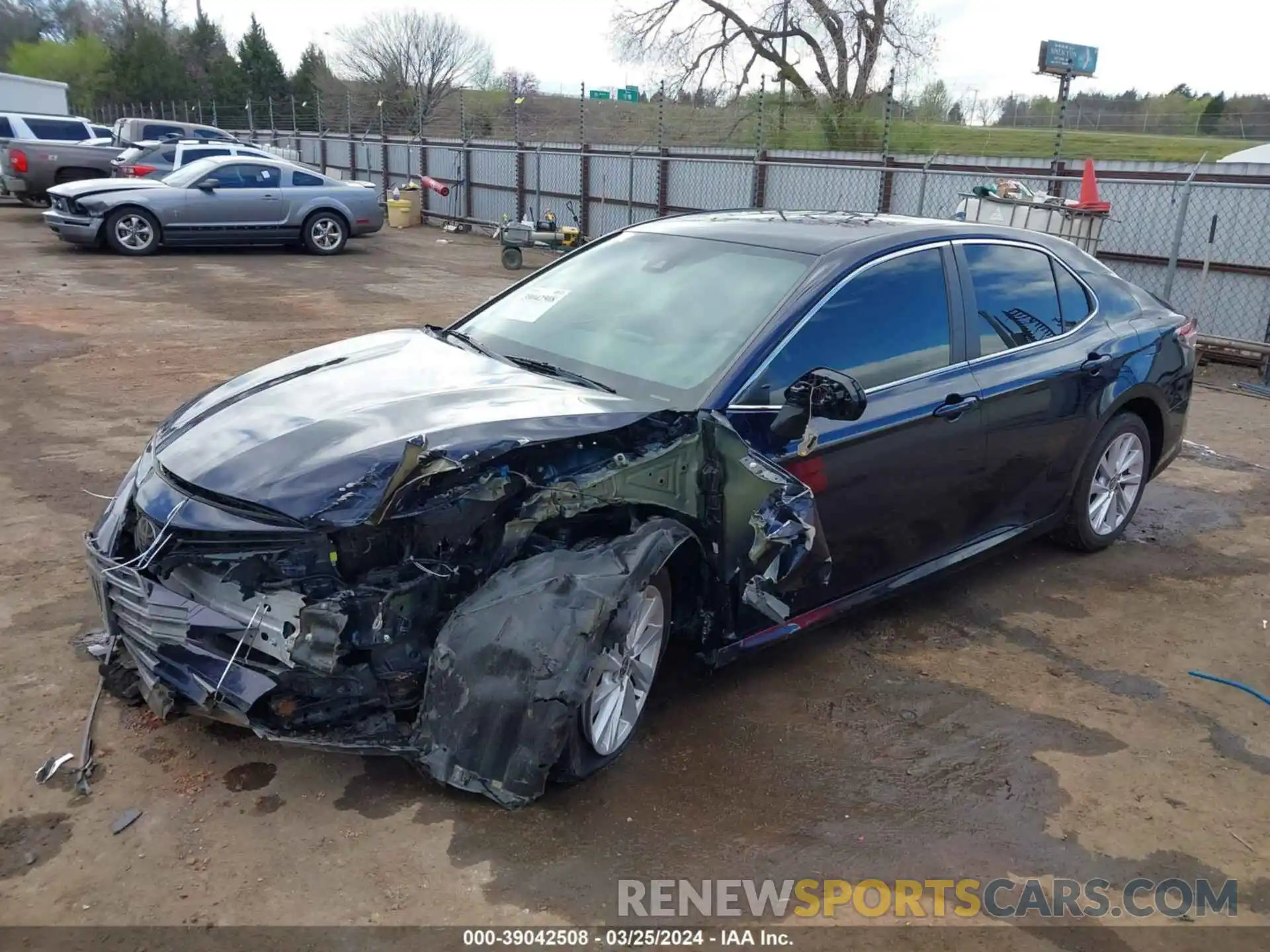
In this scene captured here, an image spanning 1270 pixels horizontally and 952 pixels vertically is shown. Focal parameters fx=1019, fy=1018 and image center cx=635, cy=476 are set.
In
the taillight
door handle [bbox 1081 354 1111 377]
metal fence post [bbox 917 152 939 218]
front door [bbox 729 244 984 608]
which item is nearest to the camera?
front door [bbox 729 244 984 608]

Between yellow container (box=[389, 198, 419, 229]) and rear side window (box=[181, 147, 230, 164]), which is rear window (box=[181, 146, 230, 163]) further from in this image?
yellow container (box=[389, 198, 419, 229])

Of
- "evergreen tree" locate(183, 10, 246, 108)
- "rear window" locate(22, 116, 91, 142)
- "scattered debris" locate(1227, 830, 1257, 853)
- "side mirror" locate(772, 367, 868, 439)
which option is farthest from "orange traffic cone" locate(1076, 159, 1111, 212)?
"evergreen tree" locate(183, 10, 246, 108)

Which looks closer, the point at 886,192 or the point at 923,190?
the point at 923,190

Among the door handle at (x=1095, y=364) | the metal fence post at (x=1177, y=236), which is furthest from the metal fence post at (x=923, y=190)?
the door handle at (x=1095, y=364)

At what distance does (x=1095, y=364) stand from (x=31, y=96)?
119 feet

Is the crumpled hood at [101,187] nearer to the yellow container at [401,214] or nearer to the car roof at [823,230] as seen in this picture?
the yellow container at [401,214]

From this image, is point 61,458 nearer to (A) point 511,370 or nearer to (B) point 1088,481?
(A) point 511,370

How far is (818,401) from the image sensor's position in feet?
11.1

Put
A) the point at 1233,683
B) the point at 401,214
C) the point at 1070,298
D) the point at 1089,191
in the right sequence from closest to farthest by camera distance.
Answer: the point at 1233,683
the point at 1070,298
the point at 1089,191
the point at 401,214

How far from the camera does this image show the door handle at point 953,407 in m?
4.02

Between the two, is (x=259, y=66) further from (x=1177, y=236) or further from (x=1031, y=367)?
(x=1031, y=367)

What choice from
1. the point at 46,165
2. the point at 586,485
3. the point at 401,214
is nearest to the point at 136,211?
the point at 46,165

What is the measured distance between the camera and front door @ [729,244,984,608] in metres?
3.63

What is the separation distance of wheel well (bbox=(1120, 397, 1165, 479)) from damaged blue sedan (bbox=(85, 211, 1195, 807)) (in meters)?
0.49
